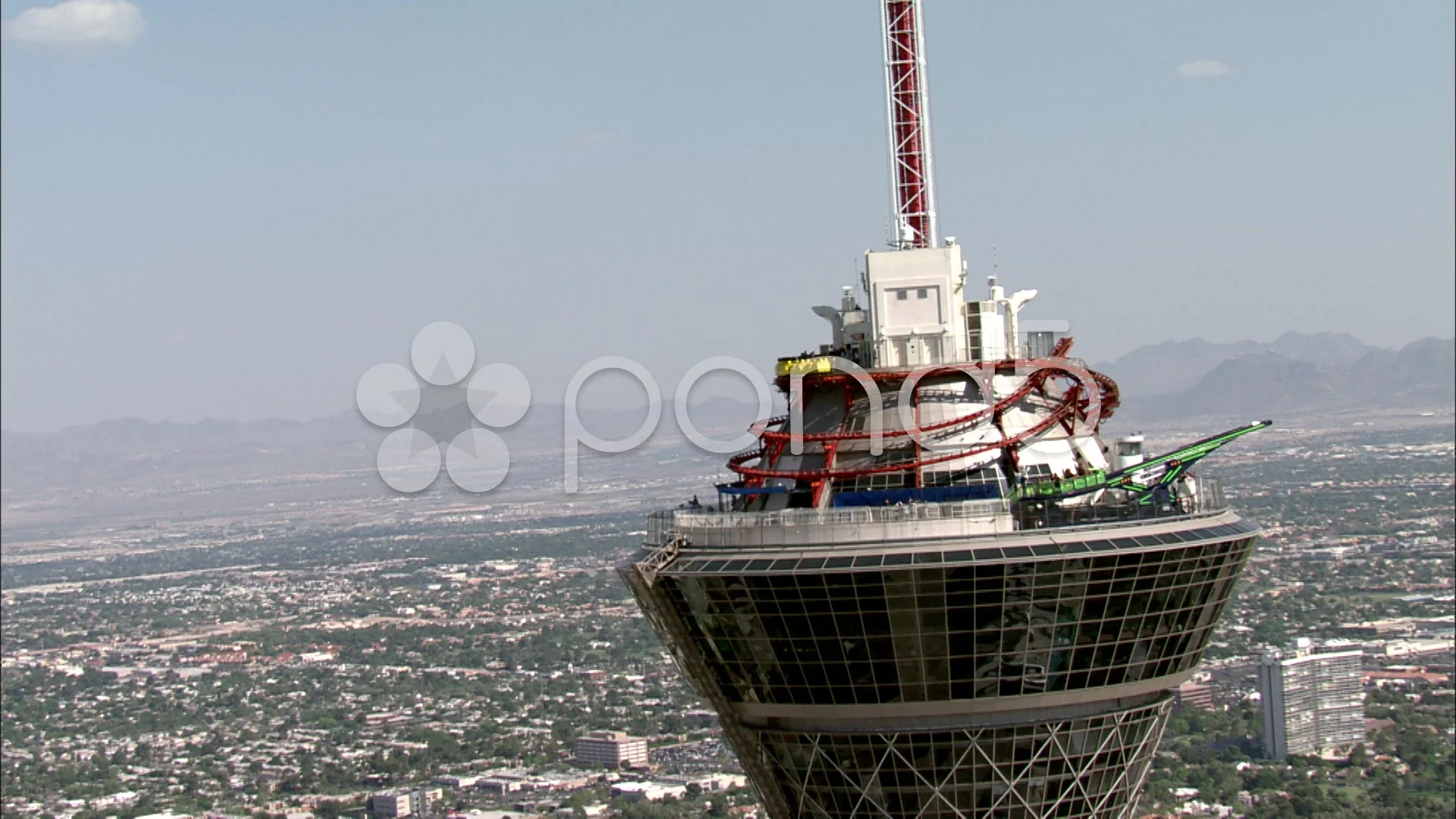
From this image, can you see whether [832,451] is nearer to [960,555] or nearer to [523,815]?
[960,555]

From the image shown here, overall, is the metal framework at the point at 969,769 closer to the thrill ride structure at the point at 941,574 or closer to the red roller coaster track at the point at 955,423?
the thrill ride structure at the point at 941,574

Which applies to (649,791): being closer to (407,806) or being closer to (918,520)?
(407,806)

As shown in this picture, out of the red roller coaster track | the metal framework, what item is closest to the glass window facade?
the metal framework

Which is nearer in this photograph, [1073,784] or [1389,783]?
[1073,784]

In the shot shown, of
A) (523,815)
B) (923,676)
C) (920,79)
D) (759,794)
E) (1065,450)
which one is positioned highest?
(920,79)

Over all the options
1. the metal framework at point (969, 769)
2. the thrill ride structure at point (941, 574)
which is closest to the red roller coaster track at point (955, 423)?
the thrill ride structure at point (941, 574)

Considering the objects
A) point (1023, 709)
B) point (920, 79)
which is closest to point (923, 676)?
point (1023, 709)

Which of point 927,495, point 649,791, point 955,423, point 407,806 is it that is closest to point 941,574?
point 927,495

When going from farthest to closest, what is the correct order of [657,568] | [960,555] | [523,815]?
1. [523,815]
2. [657,568]
3. [960,555]
